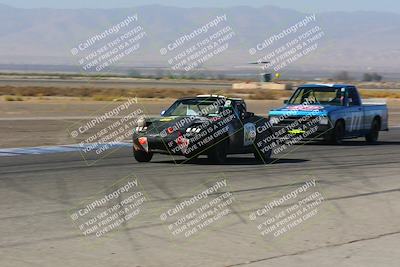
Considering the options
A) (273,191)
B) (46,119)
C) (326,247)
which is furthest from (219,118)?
(46,119)

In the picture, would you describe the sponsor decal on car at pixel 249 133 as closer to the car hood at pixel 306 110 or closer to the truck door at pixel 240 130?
the truck door at pixel 240 130

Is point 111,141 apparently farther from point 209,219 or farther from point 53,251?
point 53,251

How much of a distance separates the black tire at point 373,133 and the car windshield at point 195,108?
8.36 meters

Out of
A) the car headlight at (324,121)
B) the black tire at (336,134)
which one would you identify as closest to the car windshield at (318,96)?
the black tire at (336,134)

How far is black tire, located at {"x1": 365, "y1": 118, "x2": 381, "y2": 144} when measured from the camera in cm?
2400

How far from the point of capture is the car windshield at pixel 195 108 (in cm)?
1667

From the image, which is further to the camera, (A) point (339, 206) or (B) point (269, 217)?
(A) point (339, 206)

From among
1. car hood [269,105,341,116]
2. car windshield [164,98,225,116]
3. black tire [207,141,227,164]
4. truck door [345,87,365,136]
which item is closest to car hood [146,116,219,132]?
car windshield [164,98,225,116]

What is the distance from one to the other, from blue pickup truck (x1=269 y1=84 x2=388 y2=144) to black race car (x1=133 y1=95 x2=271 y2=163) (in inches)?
164

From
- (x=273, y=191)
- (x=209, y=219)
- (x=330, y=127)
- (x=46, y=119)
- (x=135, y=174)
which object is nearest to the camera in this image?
(x=209, y=219)

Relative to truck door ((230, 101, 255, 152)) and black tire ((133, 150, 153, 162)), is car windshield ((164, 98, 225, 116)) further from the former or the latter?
black tire ((133, 150, 153, 162))

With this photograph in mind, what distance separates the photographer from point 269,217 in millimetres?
10312

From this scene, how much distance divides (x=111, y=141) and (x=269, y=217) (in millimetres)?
13167

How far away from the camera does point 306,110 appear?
2209cm
